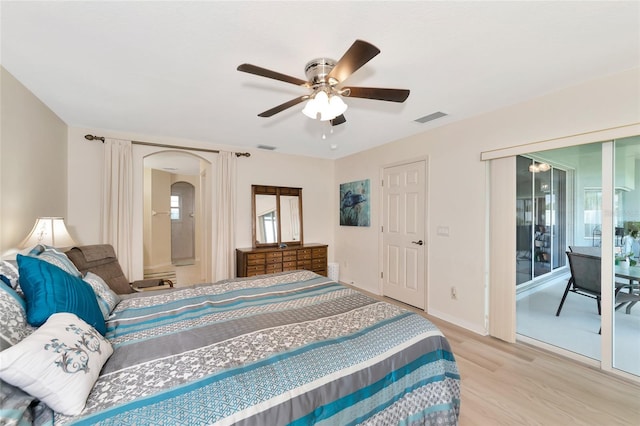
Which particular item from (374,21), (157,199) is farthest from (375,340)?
(157,199)

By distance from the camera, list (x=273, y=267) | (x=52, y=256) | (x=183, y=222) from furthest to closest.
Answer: (x=183, y=222) → (x=273, y=267) → (x=52, y=256)

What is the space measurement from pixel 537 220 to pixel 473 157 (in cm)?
97

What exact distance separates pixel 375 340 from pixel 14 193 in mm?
3050

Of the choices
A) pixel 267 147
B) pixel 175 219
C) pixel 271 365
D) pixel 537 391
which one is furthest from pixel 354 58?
pixel 175 219

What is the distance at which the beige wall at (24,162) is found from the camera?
78.0 inches

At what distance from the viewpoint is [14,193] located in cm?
210

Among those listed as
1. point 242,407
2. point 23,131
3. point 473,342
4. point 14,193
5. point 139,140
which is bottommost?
point 473,342

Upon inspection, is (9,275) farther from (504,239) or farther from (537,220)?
(537,220)

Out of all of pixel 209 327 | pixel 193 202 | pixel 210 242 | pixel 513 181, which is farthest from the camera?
pixel 193 202

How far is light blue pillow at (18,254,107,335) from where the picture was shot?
1.15 m

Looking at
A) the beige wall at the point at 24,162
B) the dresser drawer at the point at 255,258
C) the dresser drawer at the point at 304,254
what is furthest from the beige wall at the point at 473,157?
the beige wall at the point at 24,162

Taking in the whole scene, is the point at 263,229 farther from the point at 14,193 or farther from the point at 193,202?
the point at 193,202

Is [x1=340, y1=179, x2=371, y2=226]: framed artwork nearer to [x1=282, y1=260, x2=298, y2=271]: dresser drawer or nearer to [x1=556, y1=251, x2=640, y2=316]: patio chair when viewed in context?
[x1=282, y1=260, x2=298, y2=271]: dresser drawer

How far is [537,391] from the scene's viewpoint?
1996 millimetres
